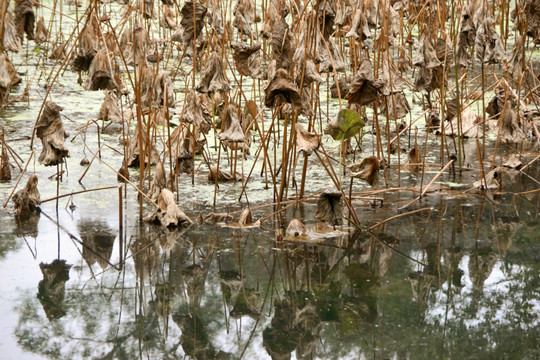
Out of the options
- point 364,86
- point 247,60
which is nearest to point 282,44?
point 247,60

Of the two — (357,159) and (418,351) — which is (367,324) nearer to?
(418,351)

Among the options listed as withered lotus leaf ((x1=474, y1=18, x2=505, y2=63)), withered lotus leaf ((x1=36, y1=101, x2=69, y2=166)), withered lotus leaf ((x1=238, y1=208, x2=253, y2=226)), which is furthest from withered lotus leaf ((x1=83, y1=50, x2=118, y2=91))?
withered lotus leaf ((x1=474, y1=18, x2=505, y2=63))

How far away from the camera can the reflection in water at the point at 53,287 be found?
145cm

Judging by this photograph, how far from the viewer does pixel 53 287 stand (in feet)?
5.13

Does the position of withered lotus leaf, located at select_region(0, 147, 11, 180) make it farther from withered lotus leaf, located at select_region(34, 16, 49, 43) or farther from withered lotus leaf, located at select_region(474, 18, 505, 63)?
withered lotus leaf, located at select_region(34, 16, 49, 43)

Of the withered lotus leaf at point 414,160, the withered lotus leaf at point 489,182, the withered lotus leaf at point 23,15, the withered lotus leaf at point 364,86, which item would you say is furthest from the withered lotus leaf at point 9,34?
the withered lotus leaf at point 489,182

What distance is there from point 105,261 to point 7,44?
40.8 inches

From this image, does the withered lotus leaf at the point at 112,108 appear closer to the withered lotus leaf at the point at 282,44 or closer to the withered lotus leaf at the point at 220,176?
the withered lotus leaf at the point at 220,176

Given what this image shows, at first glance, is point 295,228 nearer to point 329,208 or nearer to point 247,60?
point 329,208

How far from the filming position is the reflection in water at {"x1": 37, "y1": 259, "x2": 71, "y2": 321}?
1.45m

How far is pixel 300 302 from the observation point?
4.97ft

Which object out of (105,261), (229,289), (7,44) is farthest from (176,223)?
(7,44)

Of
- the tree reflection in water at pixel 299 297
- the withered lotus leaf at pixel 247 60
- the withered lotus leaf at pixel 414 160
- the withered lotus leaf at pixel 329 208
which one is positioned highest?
the withered lotus leaf at pixel 247 60

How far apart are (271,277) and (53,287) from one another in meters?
0.49
